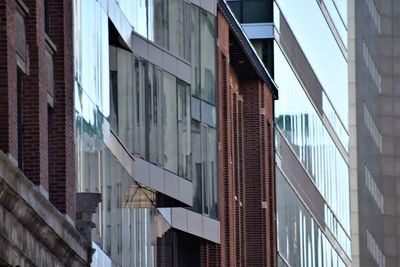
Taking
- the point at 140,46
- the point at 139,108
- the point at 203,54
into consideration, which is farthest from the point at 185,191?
the point at 203,54

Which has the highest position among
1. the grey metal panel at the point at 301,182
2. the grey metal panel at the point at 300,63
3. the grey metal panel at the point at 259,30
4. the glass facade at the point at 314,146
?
the grey metal panel at the point at 300,63

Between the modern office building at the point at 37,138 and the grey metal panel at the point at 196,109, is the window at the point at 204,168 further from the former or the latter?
the modern office building at the point at 37,138

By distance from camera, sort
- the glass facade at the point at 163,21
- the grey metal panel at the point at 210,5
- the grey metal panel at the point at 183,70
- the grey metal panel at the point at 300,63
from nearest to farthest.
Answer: the glass facade at the point at 163,21 → the grey metal panel at the point at 183,70 → the grey metal panel at the point at 210,5 → the grey metal panel at the point at 300,63

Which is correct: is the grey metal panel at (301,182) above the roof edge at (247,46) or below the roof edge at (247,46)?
below

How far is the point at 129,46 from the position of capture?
148ft

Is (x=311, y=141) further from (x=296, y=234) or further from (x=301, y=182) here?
(x=296, y=234)

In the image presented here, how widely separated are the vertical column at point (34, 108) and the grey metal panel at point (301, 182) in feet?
149

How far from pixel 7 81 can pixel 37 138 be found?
2563 millimetres

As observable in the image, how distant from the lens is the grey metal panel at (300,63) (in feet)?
255

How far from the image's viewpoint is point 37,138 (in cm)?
3023

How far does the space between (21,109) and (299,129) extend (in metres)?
53.0

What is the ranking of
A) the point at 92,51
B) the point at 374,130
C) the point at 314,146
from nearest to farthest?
the point at 92,51 → the point at 314,146 → the point at 374,130

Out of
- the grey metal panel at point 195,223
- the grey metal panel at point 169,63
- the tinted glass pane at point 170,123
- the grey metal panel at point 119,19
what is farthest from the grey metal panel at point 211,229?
the grey metal panel at point 119,19

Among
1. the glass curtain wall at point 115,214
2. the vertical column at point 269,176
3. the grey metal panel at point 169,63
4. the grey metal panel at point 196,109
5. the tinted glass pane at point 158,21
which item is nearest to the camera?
the glass curtain wall at point 115,214
